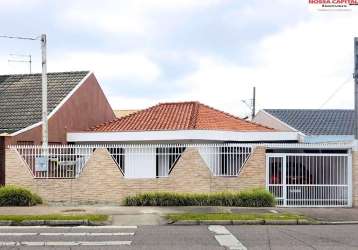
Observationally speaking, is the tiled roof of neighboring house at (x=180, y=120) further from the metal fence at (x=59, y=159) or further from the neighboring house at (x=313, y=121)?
the neighboring house at (x=313, y=121)

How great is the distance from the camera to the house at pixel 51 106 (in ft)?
74.7

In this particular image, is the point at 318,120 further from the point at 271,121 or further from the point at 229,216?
the point at 229,216

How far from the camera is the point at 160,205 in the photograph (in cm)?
1894

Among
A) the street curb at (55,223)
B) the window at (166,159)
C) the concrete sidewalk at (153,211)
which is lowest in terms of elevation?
the concrete sidewalk at (153,211)

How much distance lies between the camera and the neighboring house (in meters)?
31.1

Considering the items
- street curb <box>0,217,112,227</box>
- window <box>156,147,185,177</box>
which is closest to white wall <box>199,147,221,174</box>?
window <box>156,147,185,177</box>

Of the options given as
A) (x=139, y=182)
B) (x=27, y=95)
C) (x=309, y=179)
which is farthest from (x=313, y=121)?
(x=139, y=182)

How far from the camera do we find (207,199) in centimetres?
1898

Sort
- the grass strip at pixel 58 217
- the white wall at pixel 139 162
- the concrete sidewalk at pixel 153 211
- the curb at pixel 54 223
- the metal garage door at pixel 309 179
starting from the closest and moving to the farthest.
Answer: the curb at pixel 54 223 → the grass strip at pixel 58 217 → the concrete sidewalk at pixel 153 211 → the metal garage door at pixel 309 179 → the white wall at pixel 139 162

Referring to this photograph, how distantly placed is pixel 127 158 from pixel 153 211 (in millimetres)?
3468

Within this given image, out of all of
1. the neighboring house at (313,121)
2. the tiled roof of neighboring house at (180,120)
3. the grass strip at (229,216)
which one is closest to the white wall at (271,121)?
the neighboring house at (313,121)

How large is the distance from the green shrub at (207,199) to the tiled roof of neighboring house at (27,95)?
678 centimetres

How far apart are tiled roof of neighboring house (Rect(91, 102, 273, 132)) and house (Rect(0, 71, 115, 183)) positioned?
5.25 feet

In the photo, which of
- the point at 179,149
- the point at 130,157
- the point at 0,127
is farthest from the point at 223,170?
the point at 0,127
